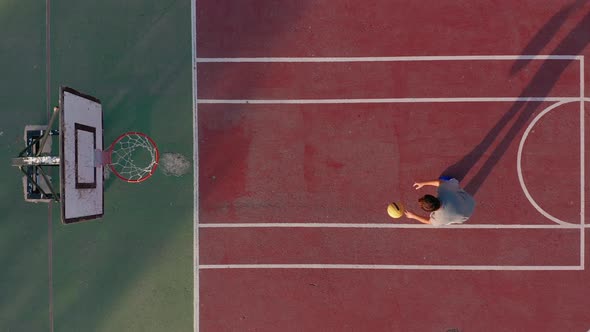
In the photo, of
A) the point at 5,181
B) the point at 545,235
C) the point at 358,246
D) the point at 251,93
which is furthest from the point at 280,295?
the point at 5,181

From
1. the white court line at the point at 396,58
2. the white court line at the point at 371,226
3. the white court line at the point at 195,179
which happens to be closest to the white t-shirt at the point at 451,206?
the white court line at the point at 371,226

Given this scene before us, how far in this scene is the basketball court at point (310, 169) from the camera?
20.9 ft

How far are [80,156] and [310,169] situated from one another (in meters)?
3.51

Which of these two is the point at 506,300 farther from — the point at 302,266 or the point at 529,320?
the point at 302,266

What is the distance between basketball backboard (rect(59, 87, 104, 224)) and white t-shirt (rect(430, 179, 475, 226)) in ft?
16.9

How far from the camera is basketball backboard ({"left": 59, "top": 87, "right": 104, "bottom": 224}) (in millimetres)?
5250

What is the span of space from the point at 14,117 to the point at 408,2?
6.93 metres

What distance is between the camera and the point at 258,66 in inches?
255

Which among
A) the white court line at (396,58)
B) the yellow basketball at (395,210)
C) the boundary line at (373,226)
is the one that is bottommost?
the boundary line at (373,226)

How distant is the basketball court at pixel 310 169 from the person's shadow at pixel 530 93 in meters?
0.03

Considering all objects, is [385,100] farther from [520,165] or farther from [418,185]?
[520,165]

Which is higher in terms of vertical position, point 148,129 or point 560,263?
point 148,129

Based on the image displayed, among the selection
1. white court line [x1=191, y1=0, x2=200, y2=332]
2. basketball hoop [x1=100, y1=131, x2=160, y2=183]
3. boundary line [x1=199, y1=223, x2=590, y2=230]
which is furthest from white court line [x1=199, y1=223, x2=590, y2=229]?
basketball hoop [x1=100, y1=131, x2=160, y2=183]

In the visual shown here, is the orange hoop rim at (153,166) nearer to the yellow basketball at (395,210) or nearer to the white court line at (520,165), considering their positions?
the yellow basketball at (395,210)
